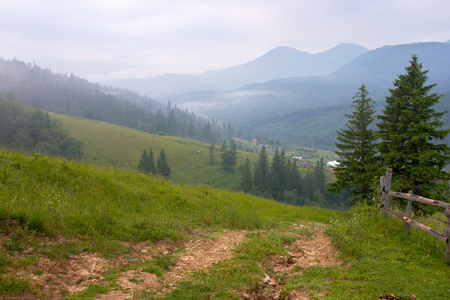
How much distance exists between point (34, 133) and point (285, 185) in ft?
294

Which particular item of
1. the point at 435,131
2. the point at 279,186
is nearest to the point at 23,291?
the point at 435,131

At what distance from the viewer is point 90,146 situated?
11312 cm

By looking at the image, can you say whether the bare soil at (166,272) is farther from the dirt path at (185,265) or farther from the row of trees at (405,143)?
the row of trees at (405,143)

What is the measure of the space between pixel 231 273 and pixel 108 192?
22.5 ft

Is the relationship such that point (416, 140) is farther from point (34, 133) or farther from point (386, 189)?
point (34, 133)

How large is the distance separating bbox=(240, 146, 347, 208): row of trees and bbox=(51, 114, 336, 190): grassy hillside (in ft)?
36.0

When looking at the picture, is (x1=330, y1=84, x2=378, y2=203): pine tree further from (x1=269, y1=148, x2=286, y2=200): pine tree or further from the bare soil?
(x1=269, y1=148, x2=286, y2=200): pine tree

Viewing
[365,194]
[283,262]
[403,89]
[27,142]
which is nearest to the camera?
[283,262]

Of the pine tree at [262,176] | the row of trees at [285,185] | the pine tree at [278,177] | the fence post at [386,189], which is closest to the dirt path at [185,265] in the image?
the fence post at [386,189]

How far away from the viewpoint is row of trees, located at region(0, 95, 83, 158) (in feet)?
278

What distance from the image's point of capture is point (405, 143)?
21344 mm

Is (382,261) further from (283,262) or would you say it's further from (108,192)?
(108,192)

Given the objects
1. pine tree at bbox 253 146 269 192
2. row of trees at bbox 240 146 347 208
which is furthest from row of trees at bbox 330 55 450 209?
pine tree at bbox 253 146 269 192

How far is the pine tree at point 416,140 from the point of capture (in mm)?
20203
